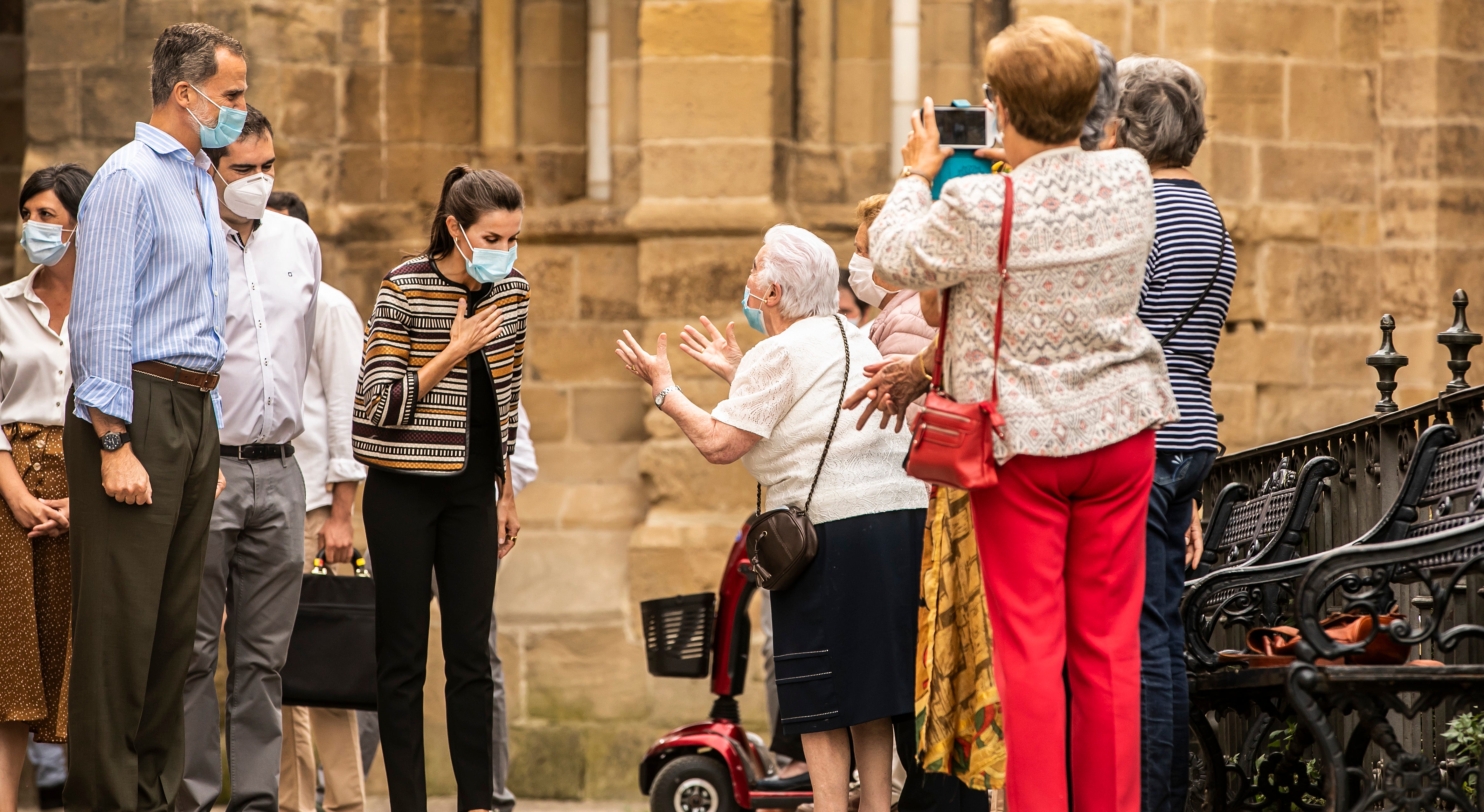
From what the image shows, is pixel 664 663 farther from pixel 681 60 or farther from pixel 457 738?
pixel 681 60

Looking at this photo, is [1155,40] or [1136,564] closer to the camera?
[1136,564]

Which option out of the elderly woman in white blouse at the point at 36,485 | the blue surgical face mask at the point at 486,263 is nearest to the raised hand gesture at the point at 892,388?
the blue surgical face mask at the point at 486,263

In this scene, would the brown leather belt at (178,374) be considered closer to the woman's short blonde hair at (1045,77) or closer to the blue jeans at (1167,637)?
the woman's short blonde hair at (1045,77)

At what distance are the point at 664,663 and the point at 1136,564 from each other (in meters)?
3.46

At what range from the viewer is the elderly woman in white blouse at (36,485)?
4961 mm

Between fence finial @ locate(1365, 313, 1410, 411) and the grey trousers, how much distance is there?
3.31m

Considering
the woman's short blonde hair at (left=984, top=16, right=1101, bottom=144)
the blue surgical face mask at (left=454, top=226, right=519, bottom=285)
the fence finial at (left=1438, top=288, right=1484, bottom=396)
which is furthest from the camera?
the blue surgical face mask at (left=454, top=226, right=519, bottom=285)

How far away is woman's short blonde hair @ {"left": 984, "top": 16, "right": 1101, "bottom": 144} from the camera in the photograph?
315 centimetres

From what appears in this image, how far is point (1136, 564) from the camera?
3283mm

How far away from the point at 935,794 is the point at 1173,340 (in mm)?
1328

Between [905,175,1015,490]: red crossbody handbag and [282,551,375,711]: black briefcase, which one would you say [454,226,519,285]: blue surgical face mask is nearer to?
[282,551,375,711]: black briefcase

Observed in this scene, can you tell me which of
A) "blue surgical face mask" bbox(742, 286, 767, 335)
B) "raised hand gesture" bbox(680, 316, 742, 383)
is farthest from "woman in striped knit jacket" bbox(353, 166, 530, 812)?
"blue surgical face mask" bbox(742, 286, 767, 335)

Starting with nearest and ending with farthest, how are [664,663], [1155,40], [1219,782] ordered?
[1219,782]
[664,663]
[1155,40]

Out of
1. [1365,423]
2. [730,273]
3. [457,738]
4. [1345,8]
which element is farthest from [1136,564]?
[1345,8]
